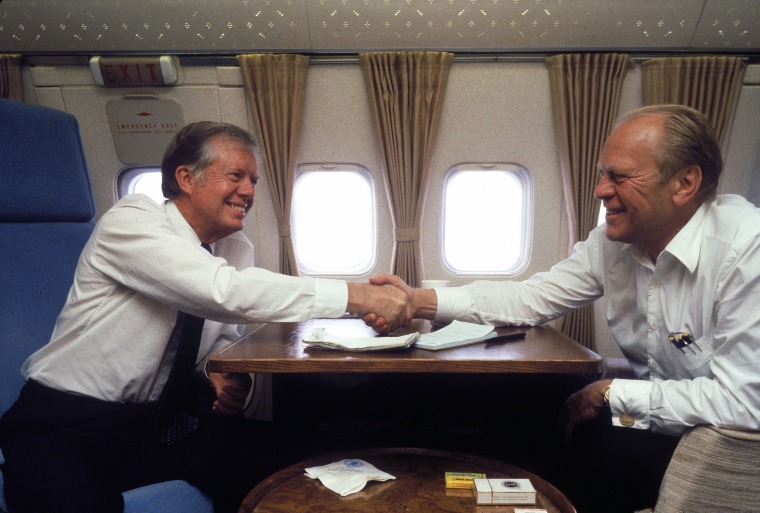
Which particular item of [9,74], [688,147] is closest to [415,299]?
[688,147]

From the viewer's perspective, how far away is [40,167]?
2023mm

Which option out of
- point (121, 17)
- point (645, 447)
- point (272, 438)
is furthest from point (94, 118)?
point (645, 447)

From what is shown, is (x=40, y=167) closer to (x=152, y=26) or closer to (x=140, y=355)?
(x=140, y=355)

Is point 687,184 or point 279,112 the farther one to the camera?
point 279,112

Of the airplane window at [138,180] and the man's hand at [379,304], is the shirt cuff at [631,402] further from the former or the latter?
the airplane window at [138,180]

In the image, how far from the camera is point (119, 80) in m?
3.06

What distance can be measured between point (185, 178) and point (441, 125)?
1.69 metres

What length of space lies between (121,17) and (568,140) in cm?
263

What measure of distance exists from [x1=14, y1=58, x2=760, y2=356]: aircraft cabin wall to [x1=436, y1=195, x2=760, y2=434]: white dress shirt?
3.58ft

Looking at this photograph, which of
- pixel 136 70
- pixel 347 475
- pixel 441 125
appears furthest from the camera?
pixel 441 125

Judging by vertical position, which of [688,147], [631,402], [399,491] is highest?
[688,147]

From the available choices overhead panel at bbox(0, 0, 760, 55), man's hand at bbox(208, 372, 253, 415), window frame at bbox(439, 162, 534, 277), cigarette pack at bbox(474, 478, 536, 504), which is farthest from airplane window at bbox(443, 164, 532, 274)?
cigarette pack at bbox(474, 478, 536, 504)

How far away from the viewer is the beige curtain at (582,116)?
3018mm

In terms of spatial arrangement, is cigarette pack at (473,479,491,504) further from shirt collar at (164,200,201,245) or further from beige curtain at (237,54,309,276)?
beige curtain at (237,54,309,276)
